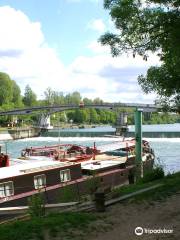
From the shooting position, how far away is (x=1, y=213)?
52.9ft

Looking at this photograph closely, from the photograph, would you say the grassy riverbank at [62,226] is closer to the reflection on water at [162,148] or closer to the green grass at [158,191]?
the green grass at [158,191]

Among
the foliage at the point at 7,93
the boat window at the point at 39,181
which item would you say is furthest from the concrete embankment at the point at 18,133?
the boat window at the point at 39,181

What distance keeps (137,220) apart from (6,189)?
375 inches

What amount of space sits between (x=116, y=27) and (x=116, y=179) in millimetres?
14452

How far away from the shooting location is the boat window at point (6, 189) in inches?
759

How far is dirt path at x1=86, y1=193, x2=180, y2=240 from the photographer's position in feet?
32.0

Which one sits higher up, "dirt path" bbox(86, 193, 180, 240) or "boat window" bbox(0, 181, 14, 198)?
"dirt path" bbox(86, 193, 180, 240)

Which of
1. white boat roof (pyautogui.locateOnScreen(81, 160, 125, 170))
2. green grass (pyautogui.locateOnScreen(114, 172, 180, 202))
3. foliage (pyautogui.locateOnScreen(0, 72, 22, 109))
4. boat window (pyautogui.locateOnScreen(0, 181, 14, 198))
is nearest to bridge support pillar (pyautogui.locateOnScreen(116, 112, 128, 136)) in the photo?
foliage (pyautogui.locateOnScreen(0, 72, 22, 109))

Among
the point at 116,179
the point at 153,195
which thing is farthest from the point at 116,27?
the point at 116,179

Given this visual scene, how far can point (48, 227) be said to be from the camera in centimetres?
1016

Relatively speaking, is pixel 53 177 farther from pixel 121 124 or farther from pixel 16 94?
pixel 16 94

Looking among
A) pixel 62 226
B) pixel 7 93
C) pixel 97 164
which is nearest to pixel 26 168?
pixel 97 164

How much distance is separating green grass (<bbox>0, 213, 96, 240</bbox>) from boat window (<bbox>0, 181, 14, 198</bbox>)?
8.39 m

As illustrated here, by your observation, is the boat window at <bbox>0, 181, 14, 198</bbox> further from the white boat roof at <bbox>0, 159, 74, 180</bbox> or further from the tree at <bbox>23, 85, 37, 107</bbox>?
the tree at <bbox>23, 85, 37, 107</bbox>
